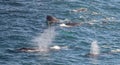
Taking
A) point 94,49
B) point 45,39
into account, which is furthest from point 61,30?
point 94,49

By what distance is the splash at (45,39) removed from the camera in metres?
71.4

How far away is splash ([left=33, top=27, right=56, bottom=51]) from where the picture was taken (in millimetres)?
71438

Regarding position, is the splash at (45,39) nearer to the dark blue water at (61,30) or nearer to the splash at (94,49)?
the dark blue water at (61,30)

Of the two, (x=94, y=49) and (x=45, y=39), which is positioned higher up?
(x=45, y=39)

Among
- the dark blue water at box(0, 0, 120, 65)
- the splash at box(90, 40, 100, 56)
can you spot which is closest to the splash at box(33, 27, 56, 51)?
the dark blue water at box(0, 0, 120, 65)

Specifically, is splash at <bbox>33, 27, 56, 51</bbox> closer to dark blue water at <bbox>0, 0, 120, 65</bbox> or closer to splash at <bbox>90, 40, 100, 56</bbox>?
dark blue water at <bbox>0, 0, 120, 65</bbox>

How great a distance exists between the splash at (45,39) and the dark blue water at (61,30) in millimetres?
549

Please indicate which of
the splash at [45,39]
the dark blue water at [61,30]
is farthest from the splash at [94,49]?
the splash at [45,39]

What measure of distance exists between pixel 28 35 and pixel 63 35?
16.8 feet

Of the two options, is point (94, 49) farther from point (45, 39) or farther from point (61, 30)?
point (61, 30)

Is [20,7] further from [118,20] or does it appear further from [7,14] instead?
[118,20]

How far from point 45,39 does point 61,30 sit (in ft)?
13.3

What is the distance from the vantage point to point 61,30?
78.2m

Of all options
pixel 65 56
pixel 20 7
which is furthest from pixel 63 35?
pixel 20 7
